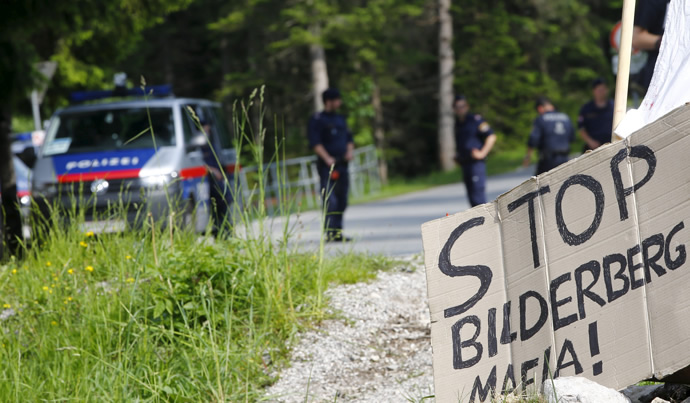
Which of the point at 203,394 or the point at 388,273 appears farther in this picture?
the point at 388,273

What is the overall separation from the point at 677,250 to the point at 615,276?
212 mm

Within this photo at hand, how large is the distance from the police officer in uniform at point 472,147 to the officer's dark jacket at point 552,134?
5.23 feet

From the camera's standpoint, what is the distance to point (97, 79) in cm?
2170

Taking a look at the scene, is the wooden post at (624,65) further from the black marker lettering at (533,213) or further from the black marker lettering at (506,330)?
the black marker lettering at (506,330)

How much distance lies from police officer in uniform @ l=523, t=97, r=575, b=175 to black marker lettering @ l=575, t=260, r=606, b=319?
8.44 m

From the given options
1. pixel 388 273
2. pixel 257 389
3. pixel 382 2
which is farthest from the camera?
pixel 382 2

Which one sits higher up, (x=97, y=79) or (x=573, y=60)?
(x=573, y=60)

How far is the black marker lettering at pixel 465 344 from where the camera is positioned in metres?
3.05

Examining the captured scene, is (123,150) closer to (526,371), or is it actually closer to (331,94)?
(331,94)

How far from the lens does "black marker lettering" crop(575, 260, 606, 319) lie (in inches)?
113

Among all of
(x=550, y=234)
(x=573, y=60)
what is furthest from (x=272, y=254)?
(x=573, y=60)

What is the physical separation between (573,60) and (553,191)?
37.3 m

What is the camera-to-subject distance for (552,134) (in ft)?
36.9

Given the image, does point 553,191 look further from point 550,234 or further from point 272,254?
point 272,254
